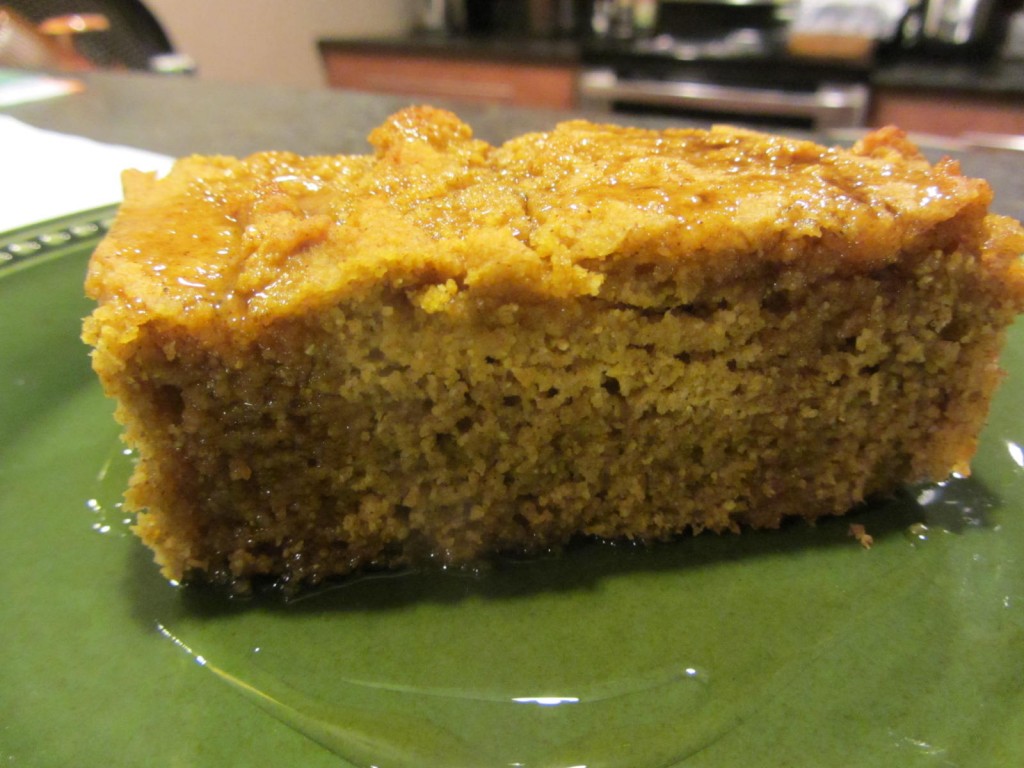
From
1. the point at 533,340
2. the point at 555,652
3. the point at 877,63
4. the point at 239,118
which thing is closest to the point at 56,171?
the point at 239,118

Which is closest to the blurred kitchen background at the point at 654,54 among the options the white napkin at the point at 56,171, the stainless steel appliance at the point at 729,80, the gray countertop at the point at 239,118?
the stainless steel appliance at the point at 729,80

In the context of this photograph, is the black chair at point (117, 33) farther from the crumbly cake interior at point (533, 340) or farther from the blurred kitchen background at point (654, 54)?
the crumbly cake interior at point (533, 340)

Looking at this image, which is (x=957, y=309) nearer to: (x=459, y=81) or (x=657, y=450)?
(x=657, y=450)

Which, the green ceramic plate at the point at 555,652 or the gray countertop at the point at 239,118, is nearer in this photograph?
the green ceramic plate at the point at 555,652

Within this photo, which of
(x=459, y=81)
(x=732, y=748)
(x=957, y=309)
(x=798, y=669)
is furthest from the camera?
(x=459, y=81)

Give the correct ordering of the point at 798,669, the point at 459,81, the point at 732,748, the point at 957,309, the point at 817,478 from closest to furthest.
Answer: the point at 732,748 → the point at 798,669 → the point at 957,309 → the point at 817,478 → the point at 459,81

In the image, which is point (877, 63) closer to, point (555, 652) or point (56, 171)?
point (56, 171)

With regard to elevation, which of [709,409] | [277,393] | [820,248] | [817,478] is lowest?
[817,478]

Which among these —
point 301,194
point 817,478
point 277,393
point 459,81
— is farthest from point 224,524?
point 459,81
